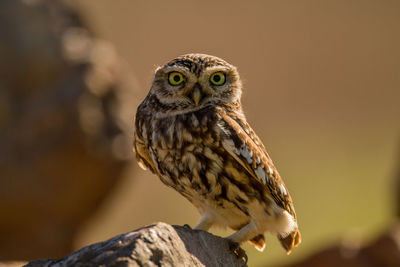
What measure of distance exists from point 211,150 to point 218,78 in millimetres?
629

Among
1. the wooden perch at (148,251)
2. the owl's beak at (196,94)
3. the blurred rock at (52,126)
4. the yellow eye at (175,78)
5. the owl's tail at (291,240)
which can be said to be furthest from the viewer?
the blurred rock at (52,126)

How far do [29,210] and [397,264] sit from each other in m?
5.18

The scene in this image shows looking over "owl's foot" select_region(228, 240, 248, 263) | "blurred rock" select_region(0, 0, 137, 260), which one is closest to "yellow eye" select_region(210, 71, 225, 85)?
"owl's foot" select_region(228, 240, 248, 263)

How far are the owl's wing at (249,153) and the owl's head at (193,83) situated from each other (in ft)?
0.65

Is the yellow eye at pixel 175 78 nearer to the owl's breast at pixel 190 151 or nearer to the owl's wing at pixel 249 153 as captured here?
the owl's breast at pixel 190 151

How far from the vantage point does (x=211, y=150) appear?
3.84m

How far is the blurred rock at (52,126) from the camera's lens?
8.59 m

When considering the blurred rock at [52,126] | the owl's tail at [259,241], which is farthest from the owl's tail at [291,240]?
the blurred rock at [52,126]

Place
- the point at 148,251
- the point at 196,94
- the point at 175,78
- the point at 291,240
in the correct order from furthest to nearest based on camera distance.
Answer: the point at 291,240 < the point at 175,78 < the point at 196,94 < the point at 148,251

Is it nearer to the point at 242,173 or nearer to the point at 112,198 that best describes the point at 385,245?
the point at 242,173

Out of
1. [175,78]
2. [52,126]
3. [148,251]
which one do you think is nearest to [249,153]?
[175,78]

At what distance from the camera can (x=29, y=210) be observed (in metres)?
8.84

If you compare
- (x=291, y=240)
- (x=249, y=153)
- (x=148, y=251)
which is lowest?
(x=291, y=240)

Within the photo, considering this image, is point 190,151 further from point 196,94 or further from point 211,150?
point 196,94
